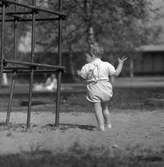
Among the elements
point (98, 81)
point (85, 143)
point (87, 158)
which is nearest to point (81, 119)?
point (98, 81)

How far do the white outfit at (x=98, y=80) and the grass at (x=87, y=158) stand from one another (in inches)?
75.6

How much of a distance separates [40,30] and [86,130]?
35.1 feet

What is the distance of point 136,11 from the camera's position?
17.5m

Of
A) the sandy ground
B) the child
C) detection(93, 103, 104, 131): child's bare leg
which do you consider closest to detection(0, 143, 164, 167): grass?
the sandy ground

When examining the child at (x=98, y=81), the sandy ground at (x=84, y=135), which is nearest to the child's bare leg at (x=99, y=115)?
the child at (x=98, y=81)

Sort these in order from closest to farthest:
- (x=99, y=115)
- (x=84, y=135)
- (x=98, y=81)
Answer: (x=84, y=135) < (x=99, y=115) < (x=98, y=81)

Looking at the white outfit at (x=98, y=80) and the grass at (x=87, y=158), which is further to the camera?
the white outfit at (x=98, y=80)

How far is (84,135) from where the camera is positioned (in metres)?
7.34

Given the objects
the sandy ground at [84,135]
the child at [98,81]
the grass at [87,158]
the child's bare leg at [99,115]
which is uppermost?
the child at [98,81]

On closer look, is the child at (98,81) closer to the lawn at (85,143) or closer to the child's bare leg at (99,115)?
the child's bare leg at (99,115)

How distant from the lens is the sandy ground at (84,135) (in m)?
6.44

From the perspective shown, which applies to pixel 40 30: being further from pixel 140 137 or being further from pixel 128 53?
pixel 140 137

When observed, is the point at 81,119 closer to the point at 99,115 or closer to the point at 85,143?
the point at 99,115

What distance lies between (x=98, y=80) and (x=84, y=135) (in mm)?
1061
